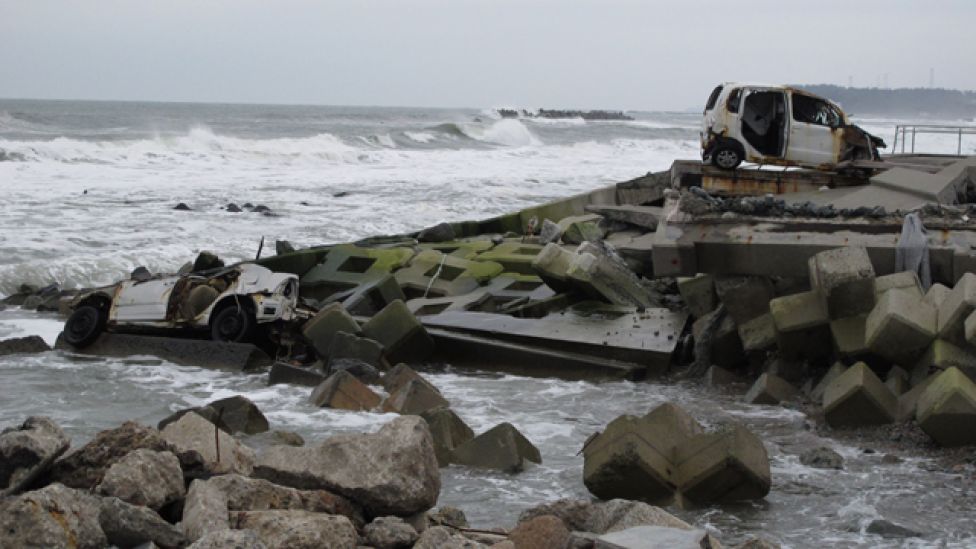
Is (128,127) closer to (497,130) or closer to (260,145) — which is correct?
(260,145)

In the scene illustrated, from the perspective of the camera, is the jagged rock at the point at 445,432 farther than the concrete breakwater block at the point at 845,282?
No

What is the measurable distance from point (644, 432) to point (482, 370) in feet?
13.3

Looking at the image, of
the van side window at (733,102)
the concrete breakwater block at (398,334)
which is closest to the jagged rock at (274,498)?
the concrete breakwater block at (398,334)

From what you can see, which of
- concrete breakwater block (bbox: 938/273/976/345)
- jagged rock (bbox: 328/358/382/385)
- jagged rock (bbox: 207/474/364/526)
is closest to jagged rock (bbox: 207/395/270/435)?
jagged rock (bbox: 328/358/382/385)

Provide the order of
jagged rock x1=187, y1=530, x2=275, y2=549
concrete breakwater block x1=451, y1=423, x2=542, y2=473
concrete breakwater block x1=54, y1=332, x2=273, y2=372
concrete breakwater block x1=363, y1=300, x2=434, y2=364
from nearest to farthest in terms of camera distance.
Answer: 1. jagged rock x1=187, y1=530, x2=275, y2=549
2. concrete breakwater block x1=451, y1=423, x2=542, y2=473
3. concrete breakwater block x1=363, y1=300, x2=434, y2=364
4. concrete breakwater block x1=54, y1=332, x2=273, y2=372

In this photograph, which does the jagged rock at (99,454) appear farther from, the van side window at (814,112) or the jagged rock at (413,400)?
the van side window at (814,112)

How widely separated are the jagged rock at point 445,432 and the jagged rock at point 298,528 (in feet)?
8.38

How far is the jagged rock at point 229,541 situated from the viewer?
4.28 m

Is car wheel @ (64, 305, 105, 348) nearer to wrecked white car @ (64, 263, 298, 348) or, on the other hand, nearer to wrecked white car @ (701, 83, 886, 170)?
wrecked white car @ (64, 263, 298, 348)

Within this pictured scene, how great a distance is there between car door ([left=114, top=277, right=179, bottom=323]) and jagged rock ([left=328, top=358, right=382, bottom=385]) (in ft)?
7.73

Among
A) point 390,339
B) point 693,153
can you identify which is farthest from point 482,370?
point 693,153

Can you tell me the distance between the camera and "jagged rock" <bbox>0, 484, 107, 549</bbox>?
14.6 feet

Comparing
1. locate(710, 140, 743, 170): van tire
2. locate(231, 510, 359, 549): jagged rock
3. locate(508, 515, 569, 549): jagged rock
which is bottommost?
locate(508, 515, 569, 549): jagged rock

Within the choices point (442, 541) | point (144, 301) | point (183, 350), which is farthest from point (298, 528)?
point (144, 301)
